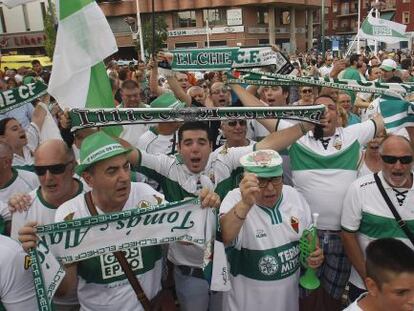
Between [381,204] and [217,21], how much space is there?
50818 millimetres

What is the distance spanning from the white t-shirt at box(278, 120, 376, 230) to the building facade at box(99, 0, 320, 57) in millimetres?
45580

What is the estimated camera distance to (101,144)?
2877mm

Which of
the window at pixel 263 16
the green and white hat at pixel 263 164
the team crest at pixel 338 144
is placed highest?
the window at pixel 263 16

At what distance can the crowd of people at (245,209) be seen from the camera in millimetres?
2639

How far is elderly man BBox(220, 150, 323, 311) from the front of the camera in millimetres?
3059

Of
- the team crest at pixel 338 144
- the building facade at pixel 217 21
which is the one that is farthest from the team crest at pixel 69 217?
the building facade at pixel 217 21

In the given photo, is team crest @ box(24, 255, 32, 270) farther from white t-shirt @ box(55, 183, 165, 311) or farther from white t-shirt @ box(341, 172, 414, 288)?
white t-shirt @ box(341, 172, 414, 288)

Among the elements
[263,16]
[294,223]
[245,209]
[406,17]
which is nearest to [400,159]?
[294,223]

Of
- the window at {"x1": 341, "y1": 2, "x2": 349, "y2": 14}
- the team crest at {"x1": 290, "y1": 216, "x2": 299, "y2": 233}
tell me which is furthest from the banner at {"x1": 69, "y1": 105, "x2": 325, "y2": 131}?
the window at {"x1": 341, "y1": 2, "x2": 349, "y2": 14}

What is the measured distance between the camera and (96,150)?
284 cm

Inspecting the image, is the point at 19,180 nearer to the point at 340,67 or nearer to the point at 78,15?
the point at 78,15

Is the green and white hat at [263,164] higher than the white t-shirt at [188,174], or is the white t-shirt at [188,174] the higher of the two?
the green and white hat at [263,164]

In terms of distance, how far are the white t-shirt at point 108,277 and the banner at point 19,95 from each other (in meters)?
2.21

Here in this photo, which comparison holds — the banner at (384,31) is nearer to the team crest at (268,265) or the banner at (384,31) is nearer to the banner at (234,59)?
the banner at (234,59)
